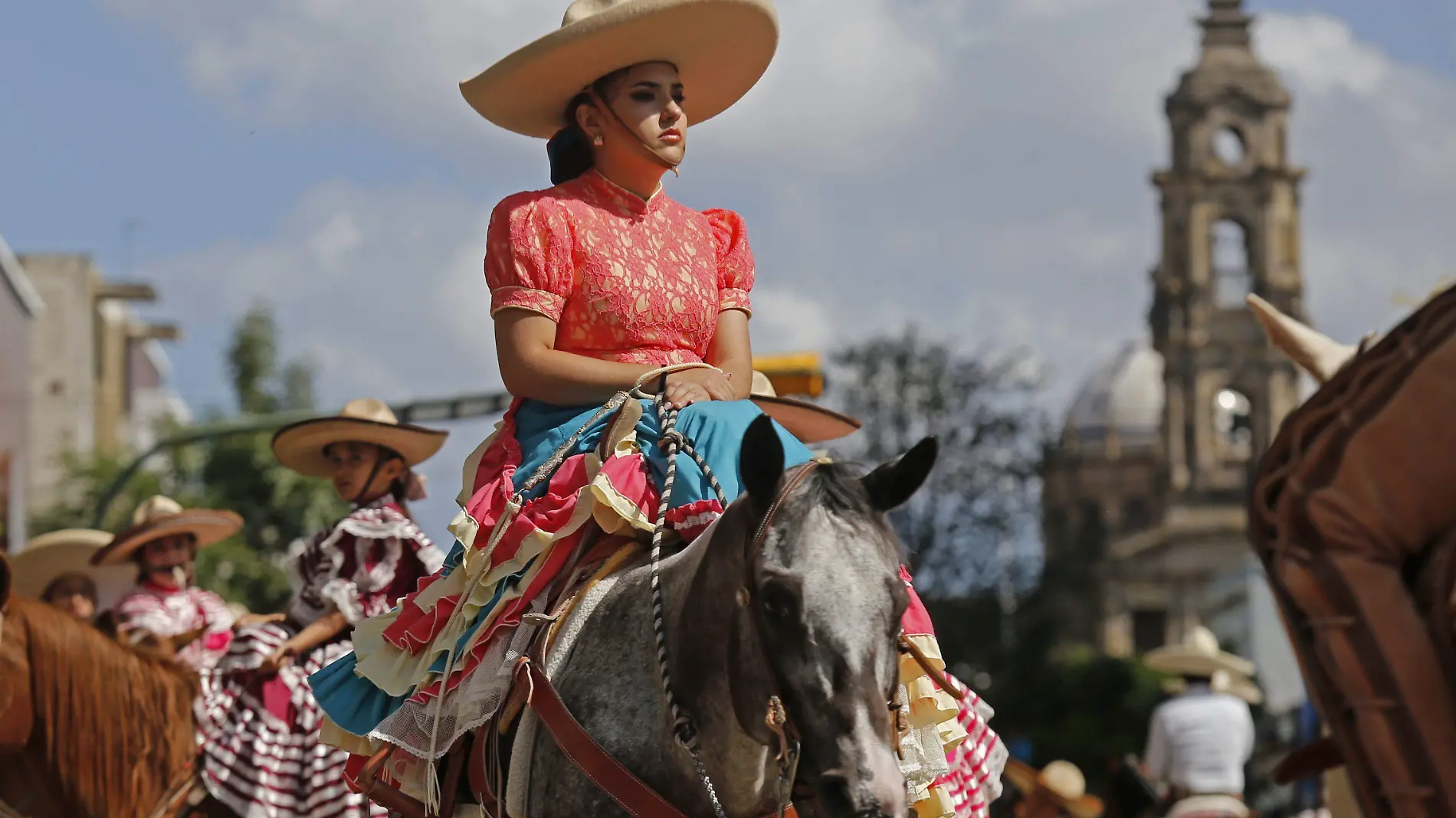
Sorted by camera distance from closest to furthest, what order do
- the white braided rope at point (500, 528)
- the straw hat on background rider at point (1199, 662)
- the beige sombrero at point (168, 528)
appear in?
the white braided rope at point (500, 528), the beige sombrero at point (168, 528), the straw hat on background rider at point (1199, 662)

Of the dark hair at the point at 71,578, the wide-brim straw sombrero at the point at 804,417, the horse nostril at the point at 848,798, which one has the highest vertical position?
the wide-brim straw sombrero at the point at 804,417

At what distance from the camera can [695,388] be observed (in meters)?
5.79

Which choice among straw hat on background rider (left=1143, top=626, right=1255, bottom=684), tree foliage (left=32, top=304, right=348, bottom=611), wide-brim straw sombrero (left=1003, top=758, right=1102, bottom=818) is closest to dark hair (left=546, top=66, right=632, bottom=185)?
straw hat on background rider (left=1143, top=626, right=1255, bottom=684)

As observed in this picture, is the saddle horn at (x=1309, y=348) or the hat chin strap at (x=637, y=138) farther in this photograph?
the hat chin strap at (x=637, y=138)

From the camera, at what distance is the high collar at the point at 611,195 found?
6.24 m

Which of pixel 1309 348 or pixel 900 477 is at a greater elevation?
pixel 1309 348

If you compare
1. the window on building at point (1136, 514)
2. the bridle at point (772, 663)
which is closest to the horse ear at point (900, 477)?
the bridle at point (772, 663)

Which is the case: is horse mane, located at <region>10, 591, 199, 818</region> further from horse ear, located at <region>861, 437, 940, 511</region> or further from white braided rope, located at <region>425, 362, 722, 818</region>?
horse ear, located at <region>861, 437, 940, 511</region>

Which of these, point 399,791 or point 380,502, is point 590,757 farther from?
point 380,502

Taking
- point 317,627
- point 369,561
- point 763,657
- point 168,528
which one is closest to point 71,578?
point 168,528

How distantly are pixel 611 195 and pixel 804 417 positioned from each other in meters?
0.91

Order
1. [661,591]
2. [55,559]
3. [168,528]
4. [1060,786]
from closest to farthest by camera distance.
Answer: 1. [661,591]
2. [168,528]
3. [55,559]
4. [1060,786]

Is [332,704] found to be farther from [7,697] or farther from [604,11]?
[7,697]

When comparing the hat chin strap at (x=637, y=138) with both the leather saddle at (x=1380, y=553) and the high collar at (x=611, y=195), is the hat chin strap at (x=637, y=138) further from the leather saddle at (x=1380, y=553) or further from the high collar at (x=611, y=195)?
the leather saddle at (x=1380, y=553)
